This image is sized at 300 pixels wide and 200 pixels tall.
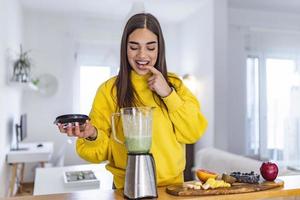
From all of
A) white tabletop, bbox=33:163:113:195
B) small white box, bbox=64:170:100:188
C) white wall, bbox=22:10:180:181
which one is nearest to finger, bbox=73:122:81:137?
white tabletop, bbox=33:163:113:195

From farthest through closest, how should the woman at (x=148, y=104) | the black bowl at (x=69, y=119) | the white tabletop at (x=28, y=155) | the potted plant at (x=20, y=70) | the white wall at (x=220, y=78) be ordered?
the white wall at (x=220, y=78), the potted plant at (x=20, y=70), the white tabletop at (x=28, y=155), the woman at (x=148, y=104), the black bowl at (x=69, y=119)

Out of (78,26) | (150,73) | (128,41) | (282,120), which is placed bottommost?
(282,120)

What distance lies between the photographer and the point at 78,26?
16.6 ft

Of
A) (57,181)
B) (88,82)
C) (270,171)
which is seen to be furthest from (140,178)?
(88,82)

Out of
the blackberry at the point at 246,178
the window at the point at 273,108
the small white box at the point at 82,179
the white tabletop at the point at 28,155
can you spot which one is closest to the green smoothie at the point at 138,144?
the blackberry at the point at 246,178

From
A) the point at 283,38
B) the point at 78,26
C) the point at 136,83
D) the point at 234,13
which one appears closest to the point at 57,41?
the point at 78,26

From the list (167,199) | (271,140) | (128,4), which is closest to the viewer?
(167,199)

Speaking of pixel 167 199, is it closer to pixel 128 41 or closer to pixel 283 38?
pixel 128 41

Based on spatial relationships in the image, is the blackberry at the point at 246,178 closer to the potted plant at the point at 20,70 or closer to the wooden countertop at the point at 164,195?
the wooden countertop at the point at 164,195

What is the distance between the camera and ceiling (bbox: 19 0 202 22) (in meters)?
4.40

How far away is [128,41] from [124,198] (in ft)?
1.64

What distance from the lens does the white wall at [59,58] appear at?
4871 millimetres

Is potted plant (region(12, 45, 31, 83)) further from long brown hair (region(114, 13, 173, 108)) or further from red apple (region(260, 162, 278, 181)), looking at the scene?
red apple (region(260, 162, 278, 181))

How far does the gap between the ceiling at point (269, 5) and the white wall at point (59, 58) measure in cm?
178
